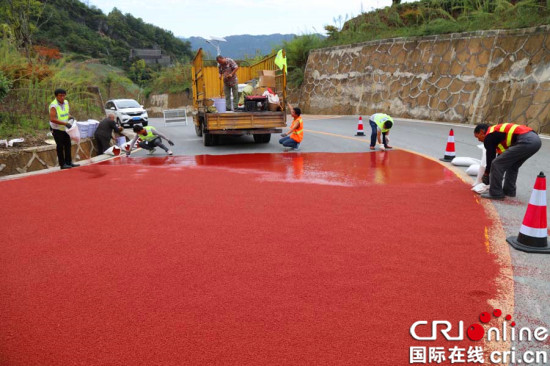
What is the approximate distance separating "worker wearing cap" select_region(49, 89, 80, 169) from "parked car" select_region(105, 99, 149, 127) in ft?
35.0

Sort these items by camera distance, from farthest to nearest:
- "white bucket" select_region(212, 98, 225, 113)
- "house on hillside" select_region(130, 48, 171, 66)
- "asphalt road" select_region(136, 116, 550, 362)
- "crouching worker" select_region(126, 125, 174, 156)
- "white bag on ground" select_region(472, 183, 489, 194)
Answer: "house on hillside" select_region(130, 48, 171, 66) < "white bucket" select_region(212, 98, 225, 113) < "crouching worker" select_region(126, 125, 174, 156) < "white bag on ground" select_region(472, 183, 489, 194) < "asphalt road" select_region(136, 116, 550, 362)

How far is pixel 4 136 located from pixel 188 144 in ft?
16.2

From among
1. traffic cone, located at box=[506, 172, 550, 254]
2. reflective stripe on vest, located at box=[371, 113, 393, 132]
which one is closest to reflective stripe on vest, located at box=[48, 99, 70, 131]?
reflective stripe on vest, located at box=[371, 113, 393, 132]

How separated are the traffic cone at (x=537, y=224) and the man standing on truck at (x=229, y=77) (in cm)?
922

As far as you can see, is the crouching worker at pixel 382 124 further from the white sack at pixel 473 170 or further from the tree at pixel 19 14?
the tree at pixel 19 14

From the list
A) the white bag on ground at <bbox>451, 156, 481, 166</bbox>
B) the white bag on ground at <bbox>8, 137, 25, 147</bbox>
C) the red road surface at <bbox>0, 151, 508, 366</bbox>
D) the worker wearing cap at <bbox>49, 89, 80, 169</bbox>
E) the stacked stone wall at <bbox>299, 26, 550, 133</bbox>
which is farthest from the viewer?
the stacked stone wall at <bbox>299, 26, 550, 133</bbox>

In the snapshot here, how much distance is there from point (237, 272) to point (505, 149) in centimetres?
439

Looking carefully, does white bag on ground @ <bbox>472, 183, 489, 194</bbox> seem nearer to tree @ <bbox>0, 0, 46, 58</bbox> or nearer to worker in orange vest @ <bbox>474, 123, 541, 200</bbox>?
worker in orange vest @ <bbox>474, 123, 541, 200</bbox>

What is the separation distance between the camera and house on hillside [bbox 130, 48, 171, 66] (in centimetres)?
6370

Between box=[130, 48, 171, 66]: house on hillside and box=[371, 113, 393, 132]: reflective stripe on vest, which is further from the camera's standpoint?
box=[130, 48, 171, 66]: house on hillside

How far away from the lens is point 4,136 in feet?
31.6

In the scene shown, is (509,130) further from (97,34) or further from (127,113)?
(97,34)

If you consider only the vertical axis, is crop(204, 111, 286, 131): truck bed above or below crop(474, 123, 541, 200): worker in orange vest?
above

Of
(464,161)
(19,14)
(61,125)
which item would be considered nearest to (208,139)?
(61,125)
